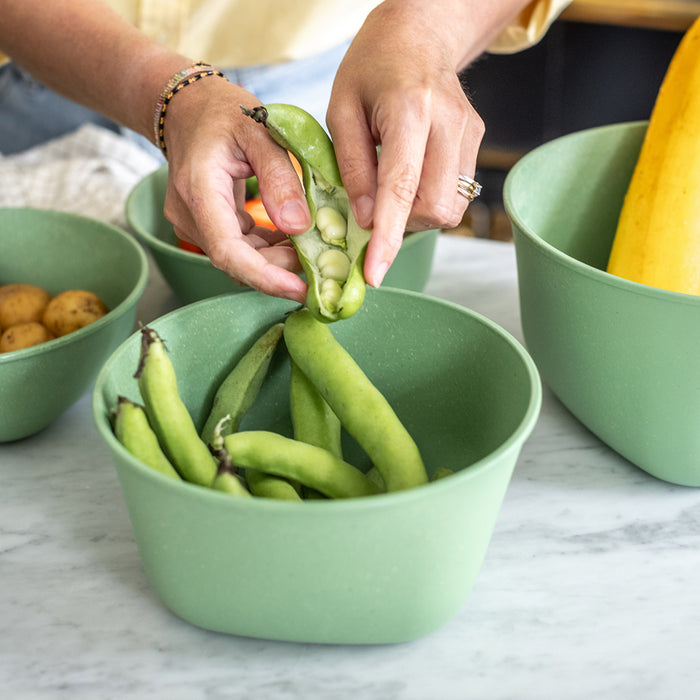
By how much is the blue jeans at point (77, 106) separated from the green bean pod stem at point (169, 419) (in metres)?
0.82

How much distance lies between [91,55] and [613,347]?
0.66 meters

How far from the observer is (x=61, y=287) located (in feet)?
3.05

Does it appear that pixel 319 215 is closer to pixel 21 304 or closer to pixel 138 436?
pixel 138 436

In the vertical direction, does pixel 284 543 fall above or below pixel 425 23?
below

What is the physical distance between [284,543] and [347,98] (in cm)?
39

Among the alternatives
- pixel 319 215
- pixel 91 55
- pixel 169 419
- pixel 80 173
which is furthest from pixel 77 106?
pixel 169 419

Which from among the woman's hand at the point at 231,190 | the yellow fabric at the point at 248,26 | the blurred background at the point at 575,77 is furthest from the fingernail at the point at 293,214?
the blurred background at the point at 575,77

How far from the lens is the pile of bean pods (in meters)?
0.54

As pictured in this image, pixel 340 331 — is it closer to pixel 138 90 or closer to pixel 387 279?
pixel 387 279

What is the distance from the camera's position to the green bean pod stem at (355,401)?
57 cm

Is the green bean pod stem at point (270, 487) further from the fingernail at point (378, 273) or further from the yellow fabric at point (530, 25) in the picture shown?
the yellow fabric at point (530, 25)

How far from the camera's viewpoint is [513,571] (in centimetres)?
62

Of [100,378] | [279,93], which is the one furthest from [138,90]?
[279,93]

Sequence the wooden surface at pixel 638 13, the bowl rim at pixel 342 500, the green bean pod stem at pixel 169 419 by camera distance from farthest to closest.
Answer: the wooden surface at pixel 638 13
the green bean pod stem at pixel 169 419
the bowl rim at pixel 342 500
